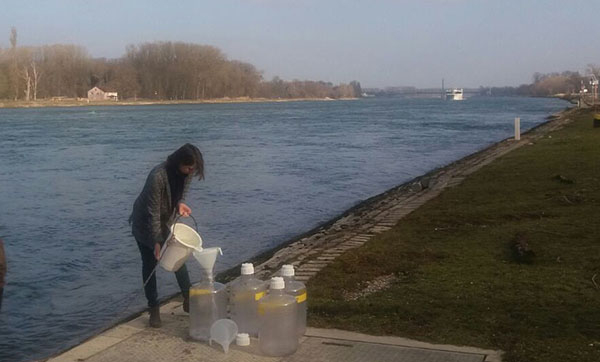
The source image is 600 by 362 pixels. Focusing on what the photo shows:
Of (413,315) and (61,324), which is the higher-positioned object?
(413,315)

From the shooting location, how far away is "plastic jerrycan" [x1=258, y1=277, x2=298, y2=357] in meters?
4.74

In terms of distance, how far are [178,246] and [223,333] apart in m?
0.78

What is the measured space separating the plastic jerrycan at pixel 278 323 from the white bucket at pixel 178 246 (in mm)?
765

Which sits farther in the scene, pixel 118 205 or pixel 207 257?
pixel 118 205

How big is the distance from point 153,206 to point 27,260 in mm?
5866

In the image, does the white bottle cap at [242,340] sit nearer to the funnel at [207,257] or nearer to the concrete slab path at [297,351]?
the concrete slab path at [297,351]

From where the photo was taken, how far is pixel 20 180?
20.6 m

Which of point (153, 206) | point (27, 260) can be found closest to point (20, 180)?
point (27, 260)

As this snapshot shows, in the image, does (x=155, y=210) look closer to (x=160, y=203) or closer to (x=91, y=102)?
(x=160, y=203)

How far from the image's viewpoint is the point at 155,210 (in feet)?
17.5

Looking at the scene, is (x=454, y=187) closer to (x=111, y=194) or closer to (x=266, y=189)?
(x=266, y=189)

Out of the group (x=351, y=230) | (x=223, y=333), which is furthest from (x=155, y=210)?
(x=351, y=230)

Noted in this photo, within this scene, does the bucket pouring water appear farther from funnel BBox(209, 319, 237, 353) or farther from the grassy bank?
the grassy bank

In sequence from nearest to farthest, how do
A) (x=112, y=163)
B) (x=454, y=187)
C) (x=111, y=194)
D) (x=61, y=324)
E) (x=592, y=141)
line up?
(x=61, y=324), (x=454, y=187), (x=111, y=194), (x=592, y=141), (x=112, y=163)
